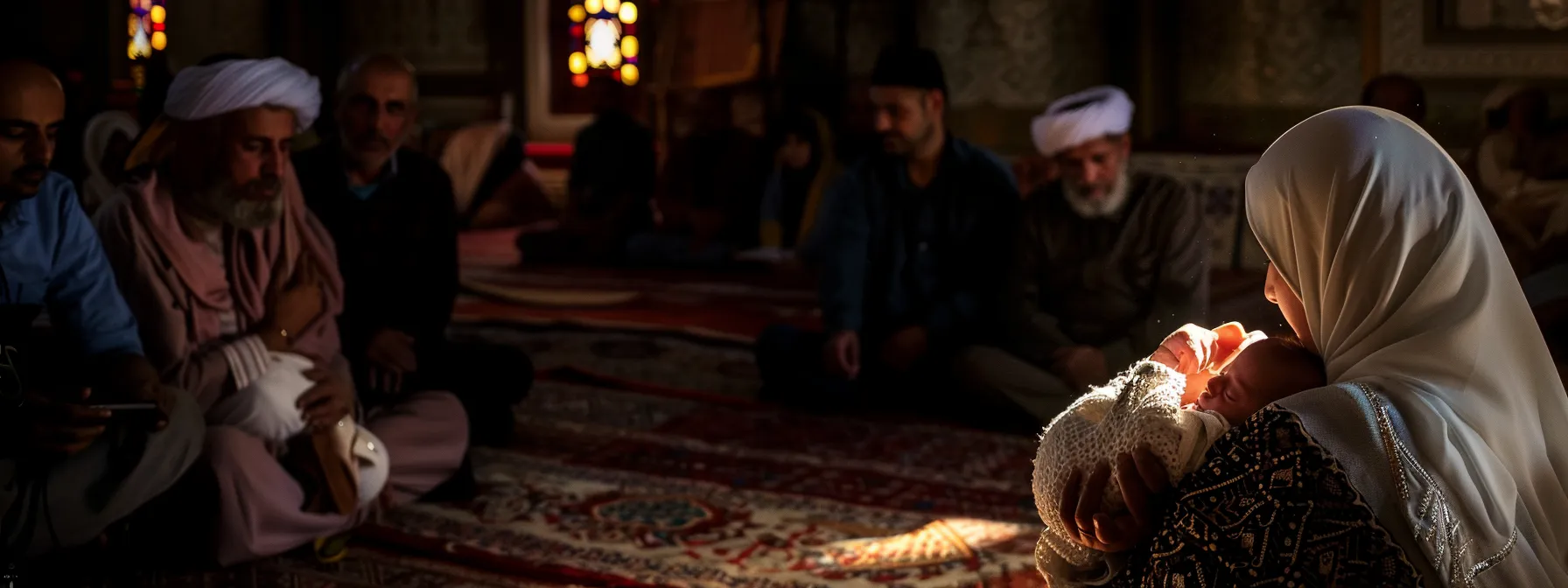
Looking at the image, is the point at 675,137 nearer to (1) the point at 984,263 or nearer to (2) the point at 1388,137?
(1) the point at 984,263

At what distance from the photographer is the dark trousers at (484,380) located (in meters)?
3.94

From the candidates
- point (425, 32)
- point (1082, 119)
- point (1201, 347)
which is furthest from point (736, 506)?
point (425, 32)

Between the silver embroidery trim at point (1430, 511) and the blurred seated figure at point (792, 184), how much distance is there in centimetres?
635

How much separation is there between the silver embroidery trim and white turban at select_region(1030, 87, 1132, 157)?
283cm

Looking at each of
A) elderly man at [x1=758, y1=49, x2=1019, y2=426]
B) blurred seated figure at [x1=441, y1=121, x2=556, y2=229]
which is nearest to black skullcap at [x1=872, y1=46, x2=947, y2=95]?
elderly man at [x1=758, y1=49, x2=1019, y2=426]

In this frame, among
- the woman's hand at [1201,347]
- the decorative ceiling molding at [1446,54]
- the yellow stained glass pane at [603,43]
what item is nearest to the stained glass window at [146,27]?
the yellow stained glass pane at [603,43]

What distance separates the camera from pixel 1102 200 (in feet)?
14.0

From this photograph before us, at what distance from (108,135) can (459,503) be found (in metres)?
1.30

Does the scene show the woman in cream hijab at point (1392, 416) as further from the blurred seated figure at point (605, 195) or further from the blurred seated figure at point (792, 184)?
the blurred seated figure at point (605, 195)

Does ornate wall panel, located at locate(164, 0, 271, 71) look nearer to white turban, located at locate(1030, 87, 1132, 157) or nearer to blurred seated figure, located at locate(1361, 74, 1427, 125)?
white turban, located at locate(1030, 87, 1132, 157)

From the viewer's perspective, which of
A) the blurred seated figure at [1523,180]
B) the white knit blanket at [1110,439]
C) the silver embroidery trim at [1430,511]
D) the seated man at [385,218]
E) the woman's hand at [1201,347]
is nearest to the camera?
the silver embroidery trim at [1430,511]

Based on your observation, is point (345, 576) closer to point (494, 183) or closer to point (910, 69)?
point (910, 69)

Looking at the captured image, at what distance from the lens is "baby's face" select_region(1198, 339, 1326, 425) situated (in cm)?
155

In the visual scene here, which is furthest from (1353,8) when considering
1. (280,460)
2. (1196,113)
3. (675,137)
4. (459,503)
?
(280,460)
